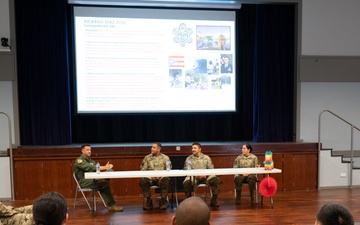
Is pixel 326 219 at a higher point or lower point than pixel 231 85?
lower

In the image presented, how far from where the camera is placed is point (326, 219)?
178 cm

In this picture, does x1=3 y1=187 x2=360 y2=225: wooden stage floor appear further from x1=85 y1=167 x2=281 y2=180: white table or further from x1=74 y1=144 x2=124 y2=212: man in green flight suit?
x1=85 y1=167 x2=281 y2=180: white table

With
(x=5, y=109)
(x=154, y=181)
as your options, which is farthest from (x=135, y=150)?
(x=5, y=109)

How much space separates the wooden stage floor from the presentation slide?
187 cm

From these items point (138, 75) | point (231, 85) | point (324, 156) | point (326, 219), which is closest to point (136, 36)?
point (138, 75)

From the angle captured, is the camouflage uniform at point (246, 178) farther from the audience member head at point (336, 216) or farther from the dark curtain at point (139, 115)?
the audience member head at point (336, 216)

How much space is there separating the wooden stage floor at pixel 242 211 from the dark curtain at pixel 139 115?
1498mm

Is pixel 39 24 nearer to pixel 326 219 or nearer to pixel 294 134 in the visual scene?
pixel 294 134

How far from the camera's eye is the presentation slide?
6.77 meters

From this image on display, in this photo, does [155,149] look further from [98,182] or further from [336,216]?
[336,216]

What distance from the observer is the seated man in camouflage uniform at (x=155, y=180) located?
219 inches

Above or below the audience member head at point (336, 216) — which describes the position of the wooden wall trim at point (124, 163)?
below

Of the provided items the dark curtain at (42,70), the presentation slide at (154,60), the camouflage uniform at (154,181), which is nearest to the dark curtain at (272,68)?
the presentation slide at (154,60)

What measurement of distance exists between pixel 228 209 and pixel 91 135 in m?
3.33
